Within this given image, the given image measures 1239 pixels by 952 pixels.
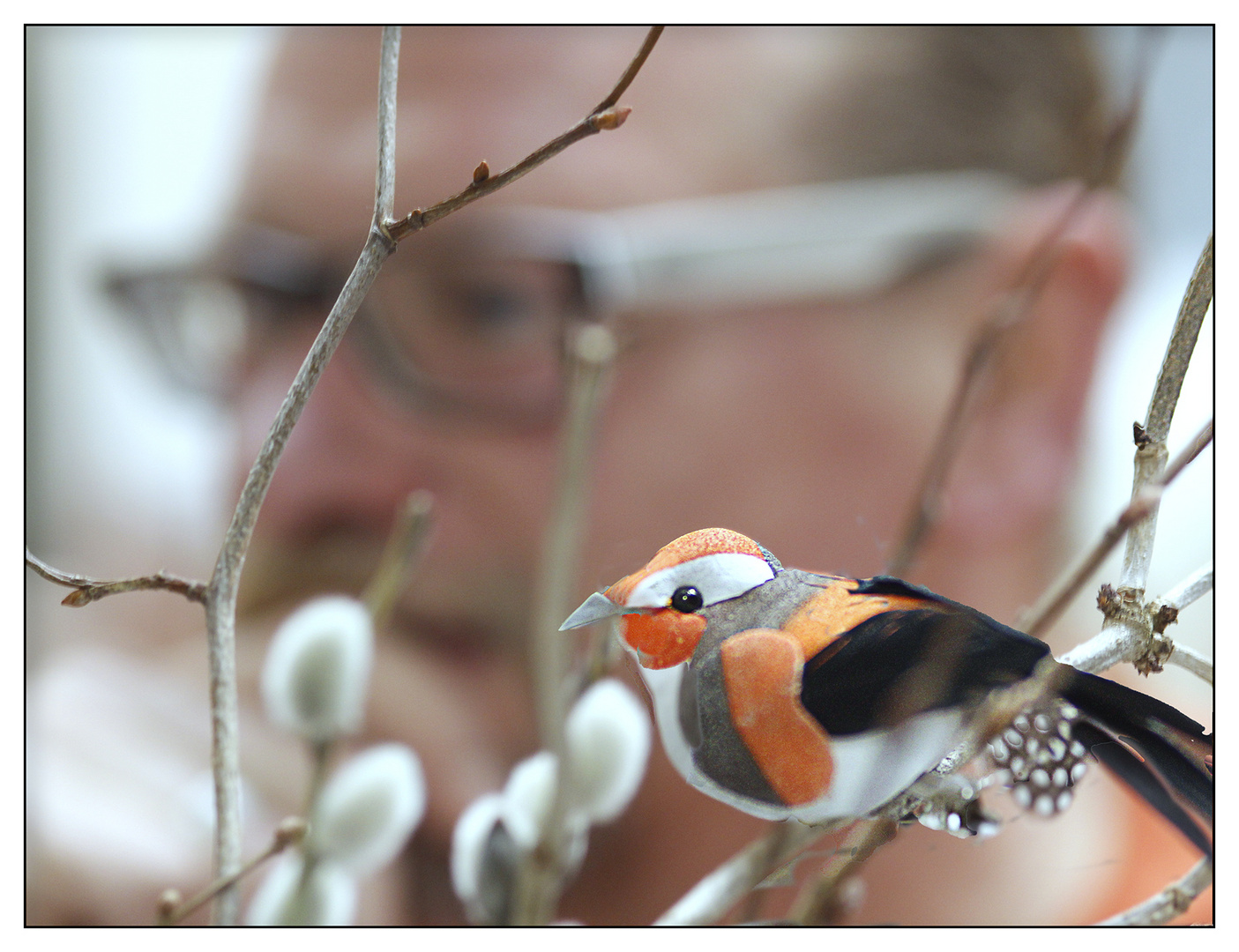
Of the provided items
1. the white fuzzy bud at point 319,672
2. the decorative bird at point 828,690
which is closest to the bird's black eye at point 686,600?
the decorative bird at point 828,690

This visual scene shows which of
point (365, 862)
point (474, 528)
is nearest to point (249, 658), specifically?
Result: point (474, 528)

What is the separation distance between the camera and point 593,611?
122mm

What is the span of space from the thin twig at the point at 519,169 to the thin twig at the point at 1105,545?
3.4 inches

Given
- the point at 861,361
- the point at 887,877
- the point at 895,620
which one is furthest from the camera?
the point at 861,361

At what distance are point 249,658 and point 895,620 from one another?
0.37 m

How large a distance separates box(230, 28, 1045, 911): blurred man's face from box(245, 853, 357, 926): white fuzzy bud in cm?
13

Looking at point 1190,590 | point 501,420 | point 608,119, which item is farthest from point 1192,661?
point 501,420

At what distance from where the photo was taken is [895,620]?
4.6 inches

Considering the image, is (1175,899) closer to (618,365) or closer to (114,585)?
(114,585)

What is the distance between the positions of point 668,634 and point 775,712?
0.06ft

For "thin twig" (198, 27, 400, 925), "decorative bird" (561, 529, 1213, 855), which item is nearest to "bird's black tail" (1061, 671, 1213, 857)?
"decorative bird" (561, 529, 1213, 855)

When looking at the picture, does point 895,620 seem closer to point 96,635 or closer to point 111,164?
point 111,164

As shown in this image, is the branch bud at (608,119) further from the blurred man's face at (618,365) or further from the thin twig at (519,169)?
the blurred man's face at (618,365)

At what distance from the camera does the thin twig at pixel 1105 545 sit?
0.12 m
